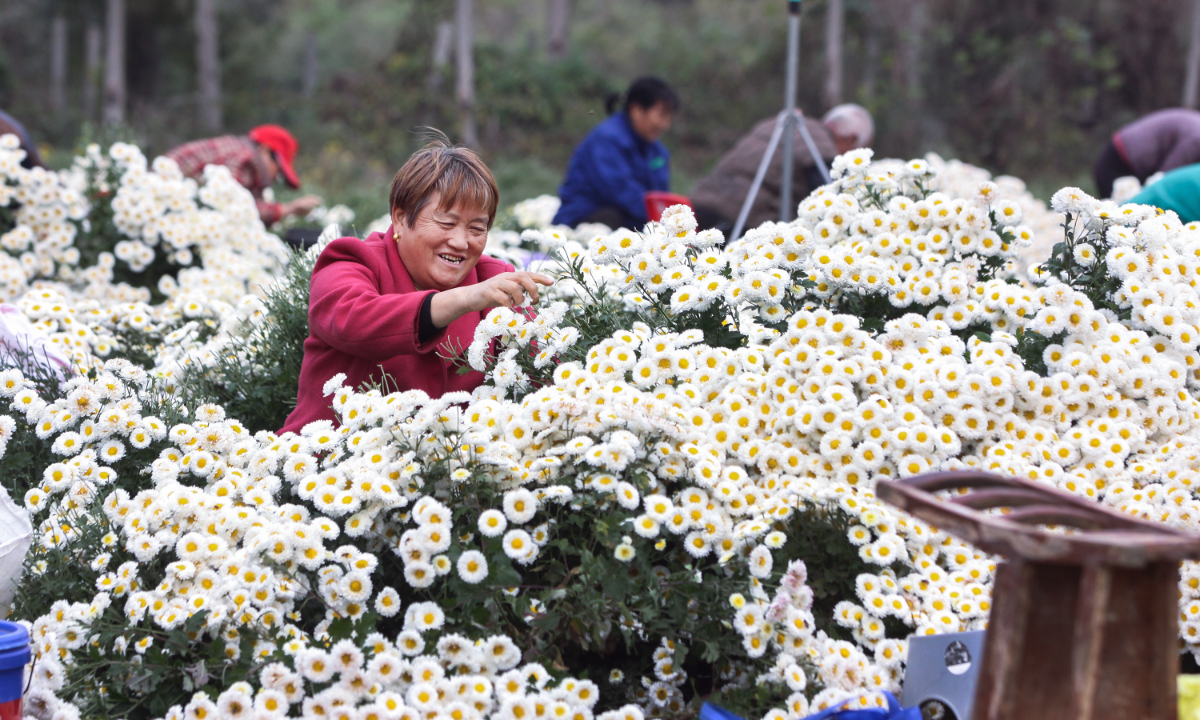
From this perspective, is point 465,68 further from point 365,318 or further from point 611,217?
point 365,318

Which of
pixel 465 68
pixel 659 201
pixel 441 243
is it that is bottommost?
pixel 441 243

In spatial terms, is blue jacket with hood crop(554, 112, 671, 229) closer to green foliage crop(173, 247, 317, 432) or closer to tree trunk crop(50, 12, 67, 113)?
green foliage crop(173, 247, 317, 432)

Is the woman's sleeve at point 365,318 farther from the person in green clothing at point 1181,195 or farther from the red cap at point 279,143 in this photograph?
the red cap at point 279,143

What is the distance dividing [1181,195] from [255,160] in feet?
16.2

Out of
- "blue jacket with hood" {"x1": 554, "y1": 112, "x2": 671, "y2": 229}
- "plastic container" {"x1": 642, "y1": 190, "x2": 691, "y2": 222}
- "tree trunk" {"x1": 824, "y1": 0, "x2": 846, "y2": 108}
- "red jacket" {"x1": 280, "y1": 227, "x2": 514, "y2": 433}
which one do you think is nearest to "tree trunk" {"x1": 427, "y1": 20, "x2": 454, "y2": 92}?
"tree trunk" {"x1": 824, "y1": 0, "x2": 846, "y2": 108}

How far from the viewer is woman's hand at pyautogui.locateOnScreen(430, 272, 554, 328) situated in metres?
2.43

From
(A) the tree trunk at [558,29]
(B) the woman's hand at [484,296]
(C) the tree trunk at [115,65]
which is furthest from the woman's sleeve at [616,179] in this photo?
(A) the tree trunk at [558,29]

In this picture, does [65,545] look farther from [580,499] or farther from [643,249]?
[643,249]

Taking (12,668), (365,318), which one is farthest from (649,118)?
(12,668)

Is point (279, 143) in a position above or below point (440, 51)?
below

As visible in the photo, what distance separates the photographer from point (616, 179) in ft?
21.8

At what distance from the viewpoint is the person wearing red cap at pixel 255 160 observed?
6.16 metres

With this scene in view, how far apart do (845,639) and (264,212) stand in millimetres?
5008

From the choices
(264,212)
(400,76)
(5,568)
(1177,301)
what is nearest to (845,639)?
(1177,301)
